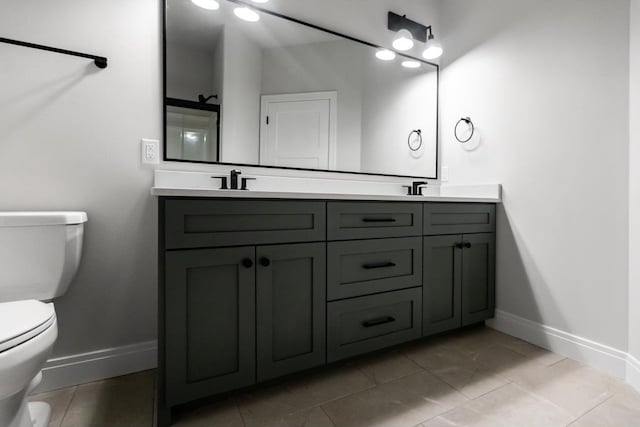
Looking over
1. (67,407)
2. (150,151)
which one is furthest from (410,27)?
(67,407)

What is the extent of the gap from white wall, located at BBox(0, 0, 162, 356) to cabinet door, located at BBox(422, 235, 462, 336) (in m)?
1.39

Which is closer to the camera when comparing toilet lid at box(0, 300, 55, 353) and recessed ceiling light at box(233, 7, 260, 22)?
toilet lid at box(0, 300, 55, 353)

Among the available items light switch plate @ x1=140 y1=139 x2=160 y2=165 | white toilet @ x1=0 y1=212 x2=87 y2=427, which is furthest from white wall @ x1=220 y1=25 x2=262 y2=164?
white toilet @ x1=0 y1=212 x2=87 y2=427

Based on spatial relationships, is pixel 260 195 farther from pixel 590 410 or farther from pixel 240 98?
pixel 590 410

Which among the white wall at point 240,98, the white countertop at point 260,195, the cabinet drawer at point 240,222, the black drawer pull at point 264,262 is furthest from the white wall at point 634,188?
the white wall at point 240,98

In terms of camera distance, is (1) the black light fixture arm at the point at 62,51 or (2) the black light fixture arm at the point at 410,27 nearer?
(1) the black light fixture arm at the point at 62,51

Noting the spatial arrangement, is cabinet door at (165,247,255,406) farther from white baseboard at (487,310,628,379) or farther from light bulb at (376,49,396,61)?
light bulb at (376,49,396,61)

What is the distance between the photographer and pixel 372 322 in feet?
4.90

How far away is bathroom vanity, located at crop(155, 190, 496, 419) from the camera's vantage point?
1.09 meters

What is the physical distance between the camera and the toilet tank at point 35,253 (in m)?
1.10

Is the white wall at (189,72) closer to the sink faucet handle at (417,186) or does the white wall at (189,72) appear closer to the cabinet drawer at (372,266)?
the cabinet drawer at (372,266)

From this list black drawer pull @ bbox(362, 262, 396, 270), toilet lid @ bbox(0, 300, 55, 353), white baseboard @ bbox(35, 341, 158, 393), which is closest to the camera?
toilet lid @ bbox(0, 300, 55, 353)

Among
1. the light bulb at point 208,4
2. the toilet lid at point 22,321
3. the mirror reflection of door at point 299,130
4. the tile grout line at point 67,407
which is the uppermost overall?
the light bulb at point 208,4

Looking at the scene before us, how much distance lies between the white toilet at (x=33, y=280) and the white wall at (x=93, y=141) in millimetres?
184
